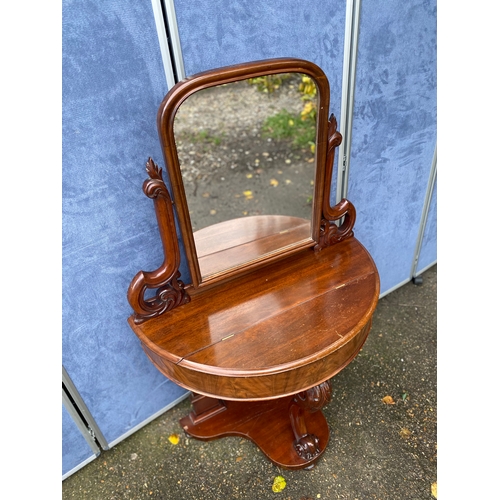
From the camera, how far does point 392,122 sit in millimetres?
1856

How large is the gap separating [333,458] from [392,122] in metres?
1.65

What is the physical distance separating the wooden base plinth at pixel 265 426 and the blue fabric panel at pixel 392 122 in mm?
1024

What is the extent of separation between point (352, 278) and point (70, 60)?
119 cm

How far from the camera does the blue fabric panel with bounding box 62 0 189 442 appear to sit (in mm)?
1094

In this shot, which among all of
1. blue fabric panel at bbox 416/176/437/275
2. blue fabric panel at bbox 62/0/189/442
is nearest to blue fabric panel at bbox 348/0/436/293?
blue fabric panel at bbox 416/176/437/275

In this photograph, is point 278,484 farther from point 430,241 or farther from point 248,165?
point 430,241

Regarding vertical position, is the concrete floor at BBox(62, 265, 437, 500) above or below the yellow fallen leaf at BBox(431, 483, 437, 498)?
above

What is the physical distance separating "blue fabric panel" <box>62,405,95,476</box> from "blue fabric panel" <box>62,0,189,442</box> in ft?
0.35

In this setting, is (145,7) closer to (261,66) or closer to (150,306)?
(261,66)

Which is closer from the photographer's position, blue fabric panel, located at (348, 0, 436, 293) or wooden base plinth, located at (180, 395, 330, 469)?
blue fabric panel, located at (348, 0, 436, 293)

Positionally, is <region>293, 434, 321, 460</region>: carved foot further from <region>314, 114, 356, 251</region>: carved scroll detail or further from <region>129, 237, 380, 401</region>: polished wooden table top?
<region>314, 114, 356, 251</region>: carved scroll detail

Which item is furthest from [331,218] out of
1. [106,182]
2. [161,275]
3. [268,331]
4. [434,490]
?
[434,490]

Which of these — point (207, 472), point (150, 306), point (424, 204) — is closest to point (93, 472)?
point (207, 472)

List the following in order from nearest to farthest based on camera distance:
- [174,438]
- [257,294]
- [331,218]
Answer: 1. [257,294]
2. [331,218]
3. [174,438]
